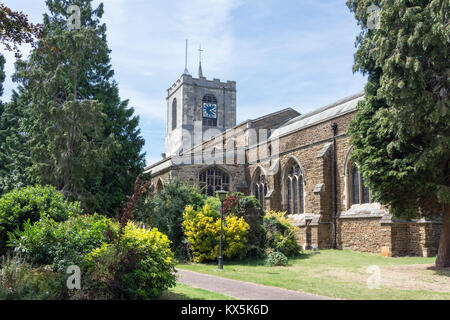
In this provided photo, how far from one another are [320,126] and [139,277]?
17364mm

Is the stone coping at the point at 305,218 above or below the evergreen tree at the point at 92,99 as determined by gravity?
below

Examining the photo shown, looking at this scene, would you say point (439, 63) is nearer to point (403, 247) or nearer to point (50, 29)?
point (403, 247)

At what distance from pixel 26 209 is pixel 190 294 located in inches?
170

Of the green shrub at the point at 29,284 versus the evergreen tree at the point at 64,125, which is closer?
the green shrub at the point at 29,284

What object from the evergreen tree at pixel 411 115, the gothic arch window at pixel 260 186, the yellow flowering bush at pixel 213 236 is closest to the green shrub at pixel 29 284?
the evergreen tree at pixel 411 115

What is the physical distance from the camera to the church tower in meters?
57.2

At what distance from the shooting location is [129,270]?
24.7 ft

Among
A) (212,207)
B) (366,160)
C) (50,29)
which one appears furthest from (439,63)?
(50,29)

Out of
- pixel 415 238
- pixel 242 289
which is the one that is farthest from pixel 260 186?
pixel 242 289

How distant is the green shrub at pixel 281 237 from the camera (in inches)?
707

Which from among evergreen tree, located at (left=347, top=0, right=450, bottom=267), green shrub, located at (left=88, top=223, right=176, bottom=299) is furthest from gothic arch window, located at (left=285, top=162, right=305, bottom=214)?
green shrub, located at (left=88, top=223, right=176, bottom=299)

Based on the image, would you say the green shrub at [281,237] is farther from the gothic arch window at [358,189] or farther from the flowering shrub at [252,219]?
the gothic arch window at [358,189]

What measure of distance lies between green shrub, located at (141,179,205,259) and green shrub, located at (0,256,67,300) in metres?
10.9

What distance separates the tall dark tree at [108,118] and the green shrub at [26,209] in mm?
10302
